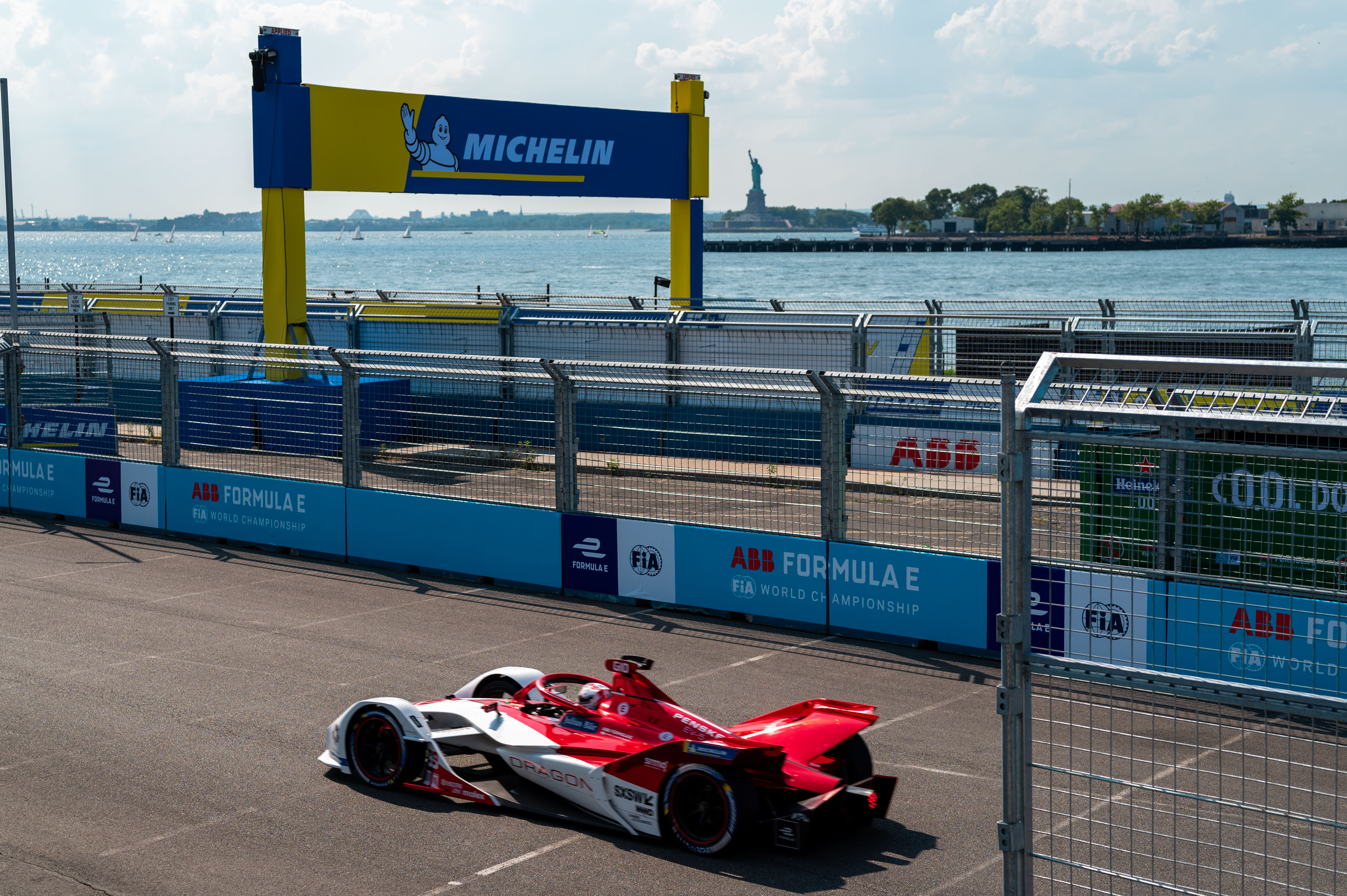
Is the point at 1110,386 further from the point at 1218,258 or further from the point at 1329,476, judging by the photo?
the point at 1218,258

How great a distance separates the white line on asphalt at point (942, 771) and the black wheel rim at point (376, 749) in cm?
281

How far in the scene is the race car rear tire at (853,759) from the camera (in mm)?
6941

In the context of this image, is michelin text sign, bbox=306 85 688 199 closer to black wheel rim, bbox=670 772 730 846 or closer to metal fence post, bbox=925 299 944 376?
metal fence post, bbox=925 299 944 376

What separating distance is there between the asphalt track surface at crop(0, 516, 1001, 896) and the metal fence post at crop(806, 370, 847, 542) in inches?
37.3

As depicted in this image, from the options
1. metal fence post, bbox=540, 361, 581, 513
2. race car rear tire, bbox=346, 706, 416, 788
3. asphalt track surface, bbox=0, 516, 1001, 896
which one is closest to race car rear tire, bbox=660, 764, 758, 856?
asphalt track surface, bbox=0, 516, 1001, 896

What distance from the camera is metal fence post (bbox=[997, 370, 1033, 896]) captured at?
4406 mm

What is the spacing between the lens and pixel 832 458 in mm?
10727

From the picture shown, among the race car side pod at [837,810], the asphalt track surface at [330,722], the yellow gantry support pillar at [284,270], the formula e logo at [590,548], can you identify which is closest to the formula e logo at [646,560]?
the formula e logo at [590,548]

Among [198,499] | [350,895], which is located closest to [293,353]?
[198,499]

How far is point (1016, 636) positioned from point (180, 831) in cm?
461

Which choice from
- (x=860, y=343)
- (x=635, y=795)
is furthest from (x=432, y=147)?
(x=635, y=795)

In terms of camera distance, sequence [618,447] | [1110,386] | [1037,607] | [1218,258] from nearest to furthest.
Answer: [1110,386]
[1037,607]
[618,447]
[1218,258]

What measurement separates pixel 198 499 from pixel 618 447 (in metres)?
4.77

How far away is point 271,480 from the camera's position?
14211mm
